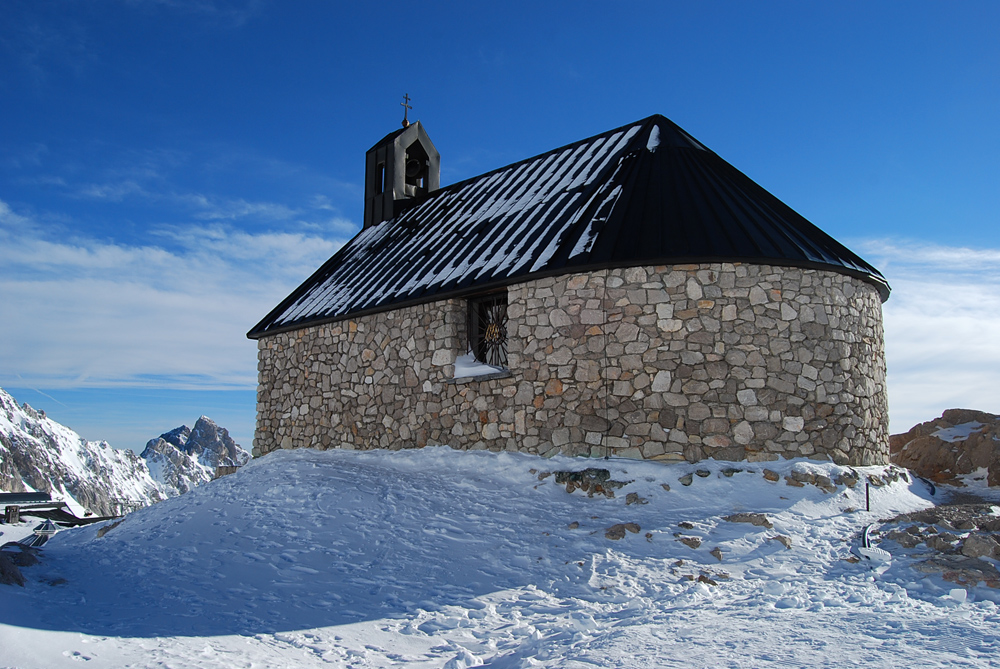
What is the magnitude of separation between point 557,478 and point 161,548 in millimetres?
4689

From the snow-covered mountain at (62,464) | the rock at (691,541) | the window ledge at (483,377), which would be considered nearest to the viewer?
the rock at (691,541)

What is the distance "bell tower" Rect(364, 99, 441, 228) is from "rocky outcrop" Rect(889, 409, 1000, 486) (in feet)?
40.6

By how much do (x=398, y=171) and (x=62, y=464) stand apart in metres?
146

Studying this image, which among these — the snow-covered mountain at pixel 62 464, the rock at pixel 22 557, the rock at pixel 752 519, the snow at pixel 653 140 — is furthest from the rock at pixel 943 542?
the snow-covered mountain at pixel 62 464

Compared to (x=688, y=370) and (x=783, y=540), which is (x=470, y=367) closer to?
(x=688, y=370)

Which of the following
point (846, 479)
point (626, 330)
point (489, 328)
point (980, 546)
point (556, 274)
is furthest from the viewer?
point (489, 328)

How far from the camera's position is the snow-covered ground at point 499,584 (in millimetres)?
4660

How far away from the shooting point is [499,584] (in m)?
6.21

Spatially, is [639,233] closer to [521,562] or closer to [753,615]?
[521,562]

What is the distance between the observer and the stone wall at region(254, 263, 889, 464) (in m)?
9.12

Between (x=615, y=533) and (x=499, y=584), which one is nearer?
(x=499, y=584)

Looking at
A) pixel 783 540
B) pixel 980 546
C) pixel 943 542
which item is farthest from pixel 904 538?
pixel 783 540

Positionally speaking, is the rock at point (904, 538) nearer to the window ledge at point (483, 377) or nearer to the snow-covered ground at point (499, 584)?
the snow-covered ground at point (499, 584)

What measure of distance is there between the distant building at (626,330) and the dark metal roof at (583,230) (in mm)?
43
